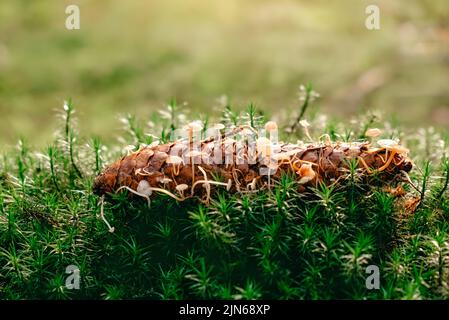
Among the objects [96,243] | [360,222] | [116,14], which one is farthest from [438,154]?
[116,14]

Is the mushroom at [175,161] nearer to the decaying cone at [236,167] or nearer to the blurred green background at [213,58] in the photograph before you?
the decaying cone at [236,167]

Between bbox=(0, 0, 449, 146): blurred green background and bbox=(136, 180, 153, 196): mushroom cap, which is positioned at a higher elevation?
bbox=(0, 0, 449, 146): blurred green background

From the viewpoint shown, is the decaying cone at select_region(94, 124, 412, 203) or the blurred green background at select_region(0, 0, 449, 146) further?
the blurred green background at select_region(0, 0, 449, 146)

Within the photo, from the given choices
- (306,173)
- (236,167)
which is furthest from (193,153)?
(306,173)

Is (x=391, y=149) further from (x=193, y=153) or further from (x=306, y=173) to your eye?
(x=193, y=153)

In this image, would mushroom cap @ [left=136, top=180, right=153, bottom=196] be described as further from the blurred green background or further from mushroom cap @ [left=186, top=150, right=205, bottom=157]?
the blurred green background

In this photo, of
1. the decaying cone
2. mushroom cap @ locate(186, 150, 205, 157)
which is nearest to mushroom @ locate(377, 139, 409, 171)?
the decaying cone
